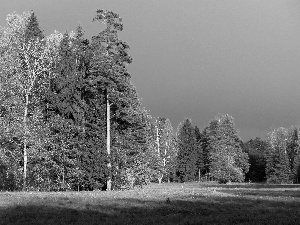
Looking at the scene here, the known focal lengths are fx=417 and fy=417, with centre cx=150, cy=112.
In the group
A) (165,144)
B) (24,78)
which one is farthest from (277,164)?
(24,78)

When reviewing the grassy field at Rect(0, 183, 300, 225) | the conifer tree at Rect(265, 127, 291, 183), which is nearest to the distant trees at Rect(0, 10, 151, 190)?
the grassy field at Rect(0, 183, 300, 225)

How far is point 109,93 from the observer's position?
49.8 meters

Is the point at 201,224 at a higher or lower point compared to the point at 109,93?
lower

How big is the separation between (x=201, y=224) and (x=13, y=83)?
31.6m

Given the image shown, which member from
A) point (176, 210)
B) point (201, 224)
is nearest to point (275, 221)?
point (201, 224)

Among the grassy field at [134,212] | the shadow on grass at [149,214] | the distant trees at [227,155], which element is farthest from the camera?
the distant trees at [227,155]

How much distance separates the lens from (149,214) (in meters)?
20.6

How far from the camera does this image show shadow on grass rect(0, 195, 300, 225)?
60.9ft

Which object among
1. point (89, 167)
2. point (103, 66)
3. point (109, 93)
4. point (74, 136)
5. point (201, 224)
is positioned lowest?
point (201, 224)

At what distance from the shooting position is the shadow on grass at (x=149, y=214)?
1856 cm

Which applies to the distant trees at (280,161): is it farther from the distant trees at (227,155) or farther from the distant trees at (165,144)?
the distant trees at (165,144)

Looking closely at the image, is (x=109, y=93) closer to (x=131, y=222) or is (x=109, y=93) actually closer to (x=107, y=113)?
(x=107, y=113)

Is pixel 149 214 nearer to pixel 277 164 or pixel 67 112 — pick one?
pixel 67 112

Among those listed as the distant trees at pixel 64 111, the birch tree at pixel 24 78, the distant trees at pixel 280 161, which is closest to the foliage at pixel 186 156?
the distant trees at pixel 280 161
